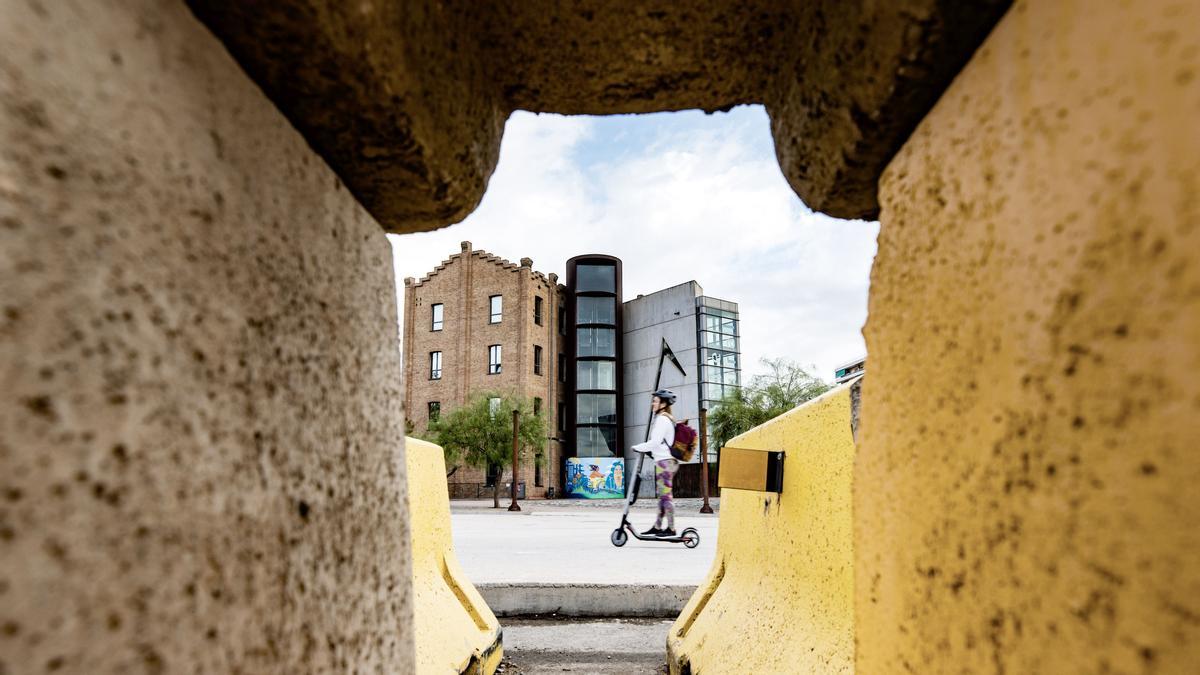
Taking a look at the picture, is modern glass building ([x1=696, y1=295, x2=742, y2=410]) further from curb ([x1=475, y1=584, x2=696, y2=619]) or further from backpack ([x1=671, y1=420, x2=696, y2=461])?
curb ([x1=475, y1=584, x2=696, y2=619])

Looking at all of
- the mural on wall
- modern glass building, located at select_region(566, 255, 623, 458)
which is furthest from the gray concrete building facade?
the mural on wall

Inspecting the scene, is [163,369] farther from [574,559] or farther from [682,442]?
[682,442]

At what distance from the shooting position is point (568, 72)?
5.19ft

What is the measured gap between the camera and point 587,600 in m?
4.96

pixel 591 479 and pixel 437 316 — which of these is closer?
pixel 437 316

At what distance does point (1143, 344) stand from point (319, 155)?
1.32 meters

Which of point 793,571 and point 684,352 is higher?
point 684,352

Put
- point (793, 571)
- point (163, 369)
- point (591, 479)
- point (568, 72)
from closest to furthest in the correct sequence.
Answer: point (163, 369) → point (568, 72) → point (793, 571) → point (591, 479)

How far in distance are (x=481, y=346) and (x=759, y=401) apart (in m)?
14.5

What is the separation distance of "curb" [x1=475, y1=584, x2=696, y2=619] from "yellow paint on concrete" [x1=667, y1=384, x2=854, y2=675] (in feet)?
4.23

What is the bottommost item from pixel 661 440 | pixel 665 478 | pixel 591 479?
pixel 591 479

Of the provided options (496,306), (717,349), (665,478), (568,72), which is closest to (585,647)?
(568,72)

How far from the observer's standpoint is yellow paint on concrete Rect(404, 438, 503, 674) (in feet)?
9.80

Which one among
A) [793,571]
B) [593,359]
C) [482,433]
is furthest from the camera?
[593,359]
